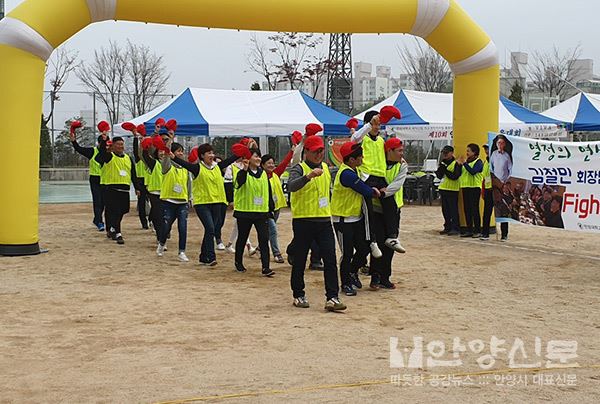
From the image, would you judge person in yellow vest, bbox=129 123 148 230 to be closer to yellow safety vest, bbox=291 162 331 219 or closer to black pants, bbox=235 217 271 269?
black pants, bbox=235 217 271 269

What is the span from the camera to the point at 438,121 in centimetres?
1997

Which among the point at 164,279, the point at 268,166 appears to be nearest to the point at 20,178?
the point at 164,279

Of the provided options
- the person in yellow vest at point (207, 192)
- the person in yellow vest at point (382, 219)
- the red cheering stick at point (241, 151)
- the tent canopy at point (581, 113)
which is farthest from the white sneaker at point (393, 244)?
the tent canopy at point (581, 113)

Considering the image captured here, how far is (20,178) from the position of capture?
10.4 m

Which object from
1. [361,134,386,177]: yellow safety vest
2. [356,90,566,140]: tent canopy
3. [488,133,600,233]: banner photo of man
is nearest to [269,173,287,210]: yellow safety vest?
[361,134,386,177]: yellow safety vest

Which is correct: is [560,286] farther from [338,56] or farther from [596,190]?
[338,56]

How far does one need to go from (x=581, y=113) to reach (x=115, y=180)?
1583cm

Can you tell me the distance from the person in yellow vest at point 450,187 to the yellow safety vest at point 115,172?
223 inches

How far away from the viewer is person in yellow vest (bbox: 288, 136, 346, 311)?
23.4 ft

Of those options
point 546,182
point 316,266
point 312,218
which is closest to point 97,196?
point 316,266

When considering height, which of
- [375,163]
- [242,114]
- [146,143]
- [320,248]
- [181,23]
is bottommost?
[320,248]

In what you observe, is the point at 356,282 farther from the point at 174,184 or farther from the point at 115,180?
the point at 115,180

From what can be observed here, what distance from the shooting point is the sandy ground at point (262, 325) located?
480 cm

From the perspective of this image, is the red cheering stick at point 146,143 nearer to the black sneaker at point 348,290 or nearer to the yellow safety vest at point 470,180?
the black sneaker at point 348,290
